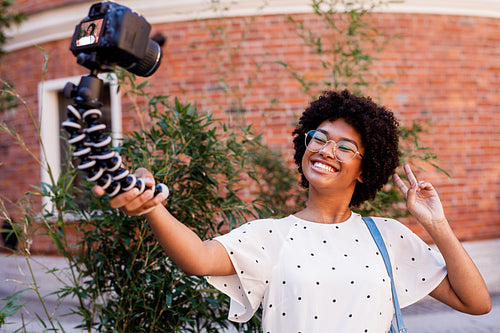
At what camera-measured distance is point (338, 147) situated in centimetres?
166

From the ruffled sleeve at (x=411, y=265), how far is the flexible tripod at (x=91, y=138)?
1.09m

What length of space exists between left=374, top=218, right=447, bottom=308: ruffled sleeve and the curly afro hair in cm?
20

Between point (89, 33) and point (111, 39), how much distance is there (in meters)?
0.08

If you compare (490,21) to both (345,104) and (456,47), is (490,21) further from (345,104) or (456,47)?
(345,104)

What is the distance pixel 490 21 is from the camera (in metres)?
6.21

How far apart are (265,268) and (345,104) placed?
682 mm

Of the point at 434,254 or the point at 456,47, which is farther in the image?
the point at 456,47

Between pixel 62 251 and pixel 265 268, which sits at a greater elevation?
pixel 265 268

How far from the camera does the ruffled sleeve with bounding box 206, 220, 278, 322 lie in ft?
4.98

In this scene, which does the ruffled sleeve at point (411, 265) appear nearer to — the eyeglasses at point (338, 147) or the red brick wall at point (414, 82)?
the eyeglasses at point (338, 147)

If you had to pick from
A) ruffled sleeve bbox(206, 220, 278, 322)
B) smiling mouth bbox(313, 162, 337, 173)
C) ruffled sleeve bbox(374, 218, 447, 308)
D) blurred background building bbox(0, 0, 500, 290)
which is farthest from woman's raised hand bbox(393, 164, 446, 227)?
blurred background building bbox(0, 0, 500, 290)

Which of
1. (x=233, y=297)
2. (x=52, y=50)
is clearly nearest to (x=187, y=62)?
(x=52, y=50)

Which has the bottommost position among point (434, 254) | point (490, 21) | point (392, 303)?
point (392, 303)

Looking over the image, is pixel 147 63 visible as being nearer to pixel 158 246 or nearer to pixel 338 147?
pixel 338 147
